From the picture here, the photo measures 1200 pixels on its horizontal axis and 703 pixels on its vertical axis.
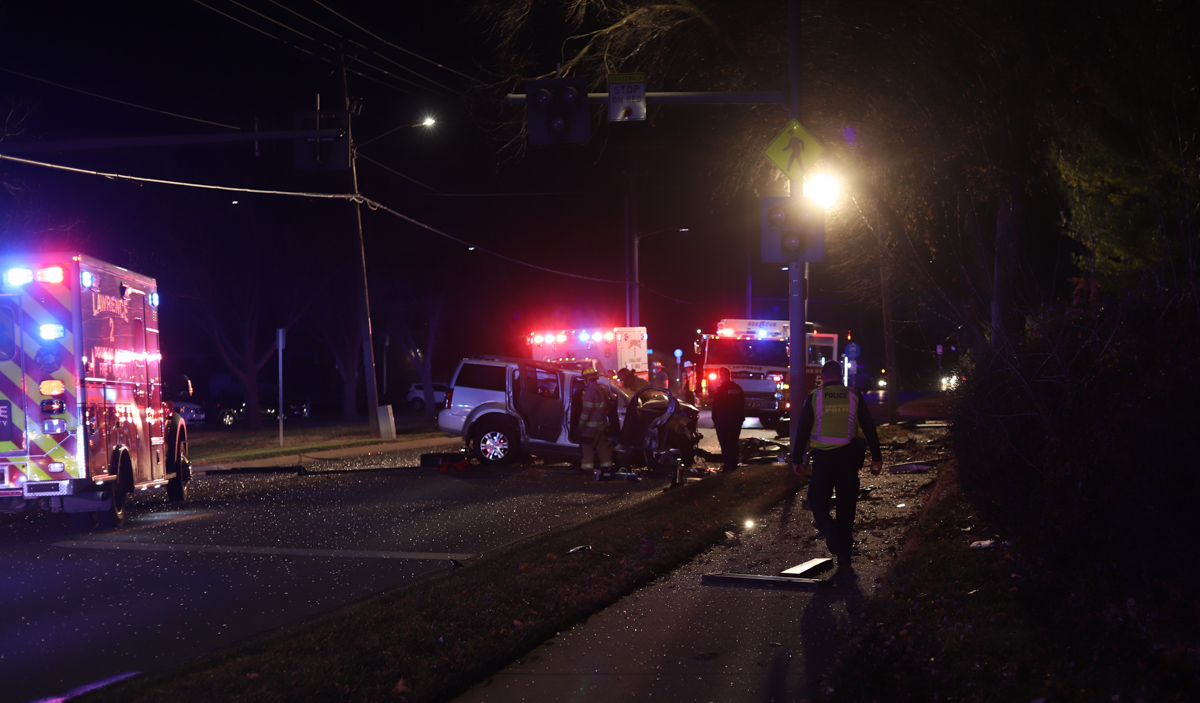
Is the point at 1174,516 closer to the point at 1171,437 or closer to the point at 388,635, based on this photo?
the point at 1171,437

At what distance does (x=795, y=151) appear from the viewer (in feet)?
45.4

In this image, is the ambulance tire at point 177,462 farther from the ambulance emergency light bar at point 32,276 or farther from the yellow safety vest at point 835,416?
the yellow safety vest at point 835,416

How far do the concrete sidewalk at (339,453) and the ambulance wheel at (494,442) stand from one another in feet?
12.0

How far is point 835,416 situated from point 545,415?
9.99m

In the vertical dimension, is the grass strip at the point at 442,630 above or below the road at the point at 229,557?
above

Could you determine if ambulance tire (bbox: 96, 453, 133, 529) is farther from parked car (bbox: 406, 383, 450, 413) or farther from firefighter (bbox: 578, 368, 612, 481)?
parked car (bbox: 406, 383, 450, 413)

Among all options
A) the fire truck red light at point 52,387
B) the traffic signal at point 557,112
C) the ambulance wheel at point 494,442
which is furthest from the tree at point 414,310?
the fire truck red light at point 52,387

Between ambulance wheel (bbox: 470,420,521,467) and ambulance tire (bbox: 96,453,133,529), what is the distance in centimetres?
687

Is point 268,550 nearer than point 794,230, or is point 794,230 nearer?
point 268,550

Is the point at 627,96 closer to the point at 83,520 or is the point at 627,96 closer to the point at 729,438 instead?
the point at 729,438

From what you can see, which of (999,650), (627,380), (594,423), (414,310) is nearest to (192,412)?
(414,310)

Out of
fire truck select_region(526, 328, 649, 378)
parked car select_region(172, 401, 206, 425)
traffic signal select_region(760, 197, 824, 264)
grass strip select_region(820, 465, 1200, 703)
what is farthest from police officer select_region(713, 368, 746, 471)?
parked car select_region(172, 401, 206, 425)

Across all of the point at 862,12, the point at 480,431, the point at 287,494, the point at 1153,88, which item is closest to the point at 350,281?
the point at 480,431

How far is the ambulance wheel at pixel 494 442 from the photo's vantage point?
18312 mm
